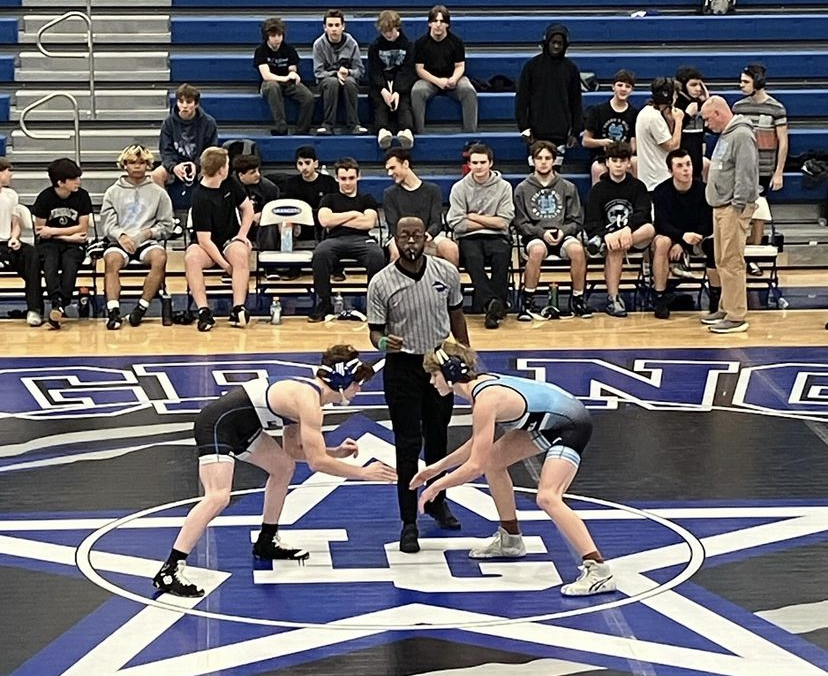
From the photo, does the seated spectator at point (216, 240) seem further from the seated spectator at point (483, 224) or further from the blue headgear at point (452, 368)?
the blue headgear at point (452, 368)

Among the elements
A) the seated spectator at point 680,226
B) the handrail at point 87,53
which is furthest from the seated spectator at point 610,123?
the handrail at point 87,53

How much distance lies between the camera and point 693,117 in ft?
50.0

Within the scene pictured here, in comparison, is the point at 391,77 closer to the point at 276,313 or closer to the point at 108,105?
the point at 108,105

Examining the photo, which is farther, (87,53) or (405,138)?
(87,53)

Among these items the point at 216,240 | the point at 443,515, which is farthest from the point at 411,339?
the point at 216,240

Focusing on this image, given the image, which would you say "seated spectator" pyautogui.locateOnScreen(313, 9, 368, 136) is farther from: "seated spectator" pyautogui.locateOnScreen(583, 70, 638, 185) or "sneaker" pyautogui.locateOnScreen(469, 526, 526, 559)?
"sneaker" pyautogui.locateOnScreen(469, 526, 526, 559)

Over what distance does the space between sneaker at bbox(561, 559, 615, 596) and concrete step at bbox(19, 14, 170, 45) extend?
11.9 m

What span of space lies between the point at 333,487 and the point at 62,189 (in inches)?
231

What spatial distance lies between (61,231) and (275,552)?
6.76m

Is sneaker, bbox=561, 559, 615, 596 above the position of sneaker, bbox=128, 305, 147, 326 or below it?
below

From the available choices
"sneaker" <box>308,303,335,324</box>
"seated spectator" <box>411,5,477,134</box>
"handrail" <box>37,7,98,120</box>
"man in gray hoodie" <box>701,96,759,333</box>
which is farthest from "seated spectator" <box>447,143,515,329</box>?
"handrail" <box>37,7,98,120</box>

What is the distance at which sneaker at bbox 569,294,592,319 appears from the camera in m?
13.9

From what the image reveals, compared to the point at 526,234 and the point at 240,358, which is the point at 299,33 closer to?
the point at 526,234

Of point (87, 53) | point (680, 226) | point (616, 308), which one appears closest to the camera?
point (616, 308)
